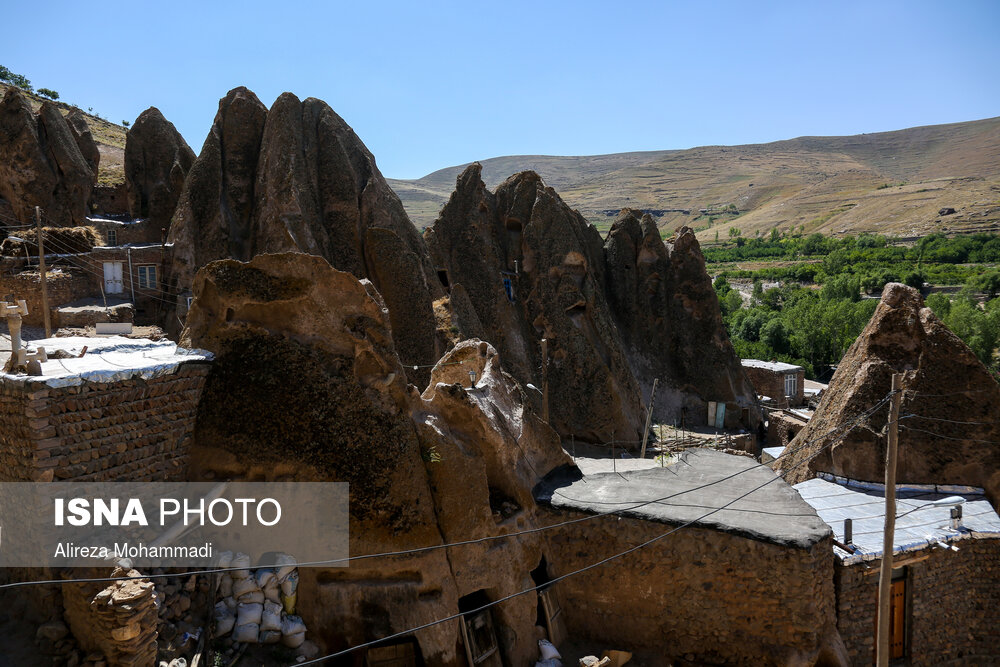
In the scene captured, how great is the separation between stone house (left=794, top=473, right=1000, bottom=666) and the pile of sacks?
9.13 m

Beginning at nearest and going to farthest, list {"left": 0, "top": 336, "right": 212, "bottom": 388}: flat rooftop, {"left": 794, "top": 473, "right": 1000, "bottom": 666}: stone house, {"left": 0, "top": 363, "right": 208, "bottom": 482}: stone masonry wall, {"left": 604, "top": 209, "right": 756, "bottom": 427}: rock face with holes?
{"left": 0, "top": 363, "right": 208, "bottom": 482}: stone masonry wall → {"left": 0, "top": 336, "right": 212, "bottom": 388}: flat rooftop → {"left": 794, "top": 473, "right": 1000, "bottom": 666}: stone house → {"left": 604, "top": 209, "right": 756, "bottom": 427}: rock face with holes

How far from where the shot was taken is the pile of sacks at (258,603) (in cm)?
933

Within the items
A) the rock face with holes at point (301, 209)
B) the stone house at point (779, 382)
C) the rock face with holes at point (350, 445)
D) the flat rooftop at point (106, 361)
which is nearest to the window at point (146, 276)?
the rock face with holes at point (301, 209)

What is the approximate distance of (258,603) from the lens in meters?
9.65

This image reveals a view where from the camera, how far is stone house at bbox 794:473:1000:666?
12125mm

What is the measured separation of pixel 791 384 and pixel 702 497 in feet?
88.9

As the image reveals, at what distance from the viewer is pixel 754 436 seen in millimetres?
29750

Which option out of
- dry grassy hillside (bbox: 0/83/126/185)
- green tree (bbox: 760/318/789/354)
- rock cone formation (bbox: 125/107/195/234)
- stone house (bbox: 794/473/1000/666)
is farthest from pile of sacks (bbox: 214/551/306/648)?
green tree (bbox: 760/318/789/354)

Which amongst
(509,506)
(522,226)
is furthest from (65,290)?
(509,506)

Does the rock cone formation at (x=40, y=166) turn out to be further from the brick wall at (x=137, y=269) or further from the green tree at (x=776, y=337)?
the green tree at (x=776, y=337)

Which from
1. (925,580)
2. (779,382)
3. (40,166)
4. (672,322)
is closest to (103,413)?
(925,580)

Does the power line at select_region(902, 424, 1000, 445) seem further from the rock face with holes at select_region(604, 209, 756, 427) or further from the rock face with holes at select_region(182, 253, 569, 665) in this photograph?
the rock face with holes at select_region(604, 209, 756, 427)

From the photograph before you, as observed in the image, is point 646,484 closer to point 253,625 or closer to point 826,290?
point 253,625

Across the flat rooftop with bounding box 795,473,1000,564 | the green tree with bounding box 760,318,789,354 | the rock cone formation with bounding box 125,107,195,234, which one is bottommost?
the green tree with bounding box 760,318,789,354
